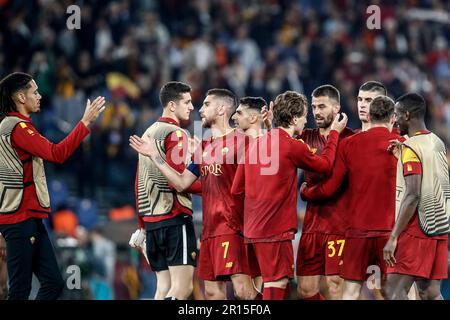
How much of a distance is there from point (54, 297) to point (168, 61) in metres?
10.6

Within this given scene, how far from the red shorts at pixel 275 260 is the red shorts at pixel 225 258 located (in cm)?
31

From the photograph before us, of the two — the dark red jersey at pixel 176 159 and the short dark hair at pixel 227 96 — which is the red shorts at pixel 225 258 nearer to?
the dark red jersey at pixel 176 159

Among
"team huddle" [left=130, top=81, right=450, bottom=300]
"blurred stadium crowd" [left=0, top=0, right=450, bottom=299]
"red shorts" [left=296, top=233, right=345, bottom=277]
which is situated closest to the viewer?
"team huddle" [left=130, top=81, right=450, bottom=300]

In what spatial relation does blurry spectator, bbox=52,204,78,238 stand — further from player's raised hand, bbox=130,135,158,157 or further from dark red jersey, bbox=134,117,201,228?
player's raised hand, bbox=130,135,158,157

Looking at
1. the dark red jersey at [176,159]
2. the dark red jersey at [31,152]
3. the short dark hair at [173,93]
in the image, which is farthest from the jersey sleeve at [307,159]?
the dark red jersey at [31,152]

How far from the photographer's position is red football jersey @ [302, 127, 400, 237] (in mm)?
9344

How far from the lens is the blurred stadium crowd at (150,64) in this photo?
15.6 metres

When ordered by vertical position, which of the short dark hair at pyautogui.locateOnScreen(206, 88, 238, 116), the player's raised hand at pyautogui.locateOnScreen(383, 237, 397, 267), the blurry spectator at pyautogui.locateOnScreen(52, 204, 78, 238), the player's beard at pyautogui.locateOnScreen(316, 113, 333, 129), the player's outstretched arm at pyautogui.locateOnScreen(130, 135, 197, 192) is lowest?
the blurry spectator at pyautogui.locateOnScreen(52, 204, 78, 238)

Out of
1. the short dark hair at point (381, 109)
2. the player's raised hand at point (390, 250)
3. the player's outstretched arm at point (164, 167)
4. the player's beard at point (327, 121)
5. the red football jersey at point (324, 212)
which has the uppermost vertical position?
the short dark hair at point (381, 109)

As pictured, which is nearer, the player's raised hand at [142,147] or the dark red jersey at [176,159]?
the player's raised hand at [142,147]

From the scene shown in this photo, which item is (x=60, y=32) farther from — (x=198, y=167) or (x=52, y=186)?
(x=198, y=167)

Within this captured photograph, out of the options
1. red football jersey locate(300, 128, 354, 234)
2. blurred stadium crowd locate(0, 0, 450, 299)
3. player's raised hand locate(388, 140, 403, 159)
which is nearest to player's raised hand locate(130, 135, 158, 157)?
red football jersey locate(300, 128, 354, 234)

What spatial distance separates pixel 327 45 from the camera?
2091 centimetres

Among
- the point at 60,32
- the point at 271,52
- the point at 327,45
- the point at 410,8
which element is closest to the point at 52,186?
the point at 60,32
